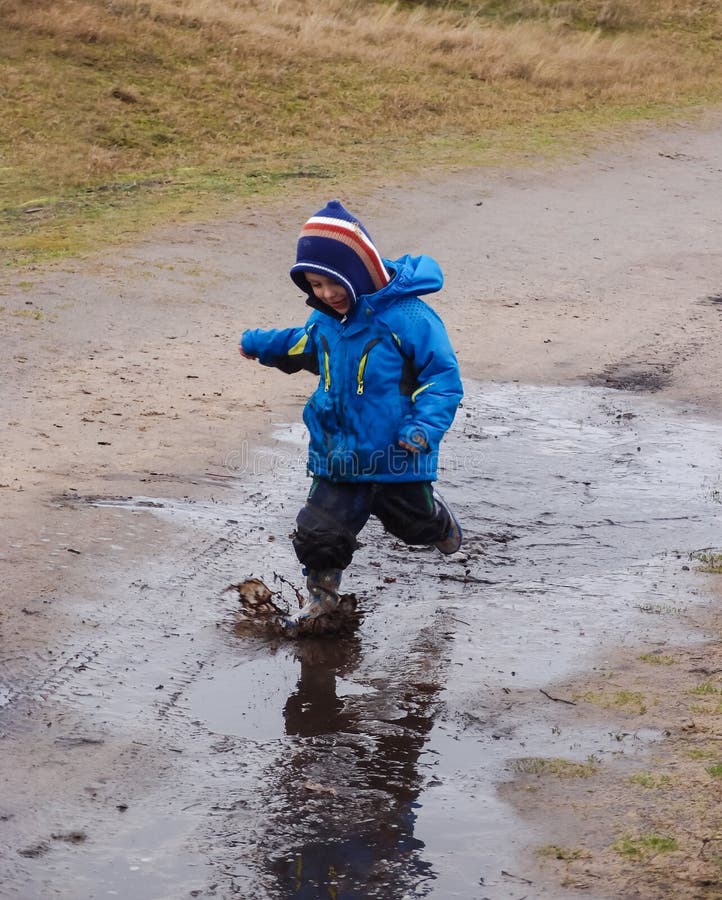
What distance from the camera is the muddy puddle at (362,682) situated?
3621 mm

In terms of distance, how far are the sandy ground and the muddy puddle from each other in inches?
1.4

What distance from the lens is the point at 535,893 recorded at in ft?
11.4

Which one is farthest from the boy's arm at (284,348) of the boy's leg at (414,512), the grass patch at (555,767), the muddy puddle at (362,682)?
the grass patch at (555,767)

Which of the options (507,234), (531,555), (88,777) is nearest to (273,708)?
(88,777)

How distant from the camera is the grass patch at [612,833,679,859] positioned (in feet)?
11.8

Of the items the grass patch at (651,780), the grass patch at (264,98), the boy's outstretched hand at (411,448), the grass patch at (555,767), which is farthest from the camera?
the grass patch at (264,98)

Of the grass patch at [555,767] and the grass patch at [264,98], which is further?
the grass patch at [264,98]

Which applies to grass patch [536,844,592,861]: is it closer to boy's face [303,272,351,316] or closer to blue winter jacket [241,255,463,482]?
blue winter jacket [241,255,463,482]

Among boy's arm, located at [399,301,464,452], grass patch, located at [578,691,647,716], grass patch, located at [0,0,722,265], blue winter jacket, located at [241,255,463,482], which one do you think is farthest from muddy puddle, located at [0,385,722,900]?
grass patch, located at [0,0,722,265]

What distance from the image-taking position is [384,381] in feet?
16.1

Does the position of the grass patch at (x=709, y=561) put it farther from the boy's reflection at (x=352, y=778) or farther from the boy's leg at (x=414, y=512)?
the boy's reflection at (x=352, y=778)

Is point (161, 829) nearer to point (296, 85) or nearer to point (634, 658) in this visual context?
point (634, 658)

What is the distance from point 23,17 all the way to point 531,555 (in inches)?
526

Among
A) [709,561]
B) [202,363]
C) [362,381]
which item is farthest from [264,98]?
[362,381]
